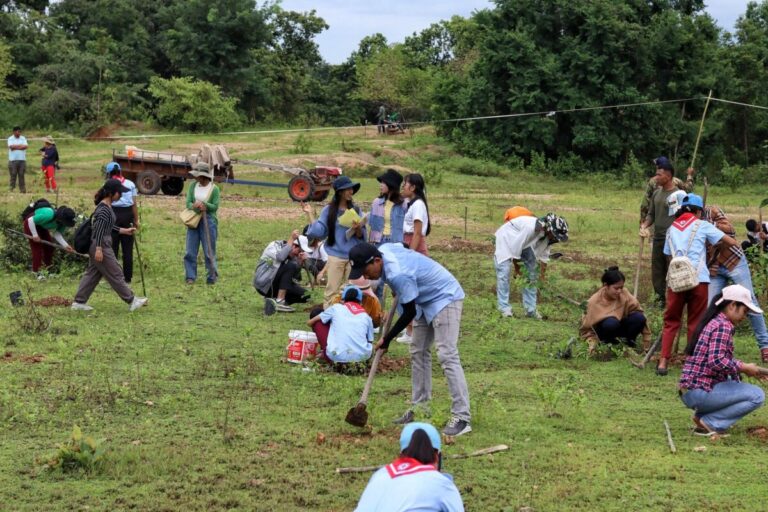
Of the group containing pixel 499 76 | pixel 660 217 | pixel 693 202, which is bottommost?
pixel 660 217

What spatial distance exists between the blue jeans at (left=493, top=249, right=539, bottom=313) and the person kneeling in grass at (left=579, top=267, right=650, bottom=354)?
67.8 inches

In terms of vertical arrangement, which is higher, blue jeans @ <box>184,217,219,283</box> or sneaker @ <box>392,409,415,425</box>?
blue jeans @ <box>184,217,219,283</box>

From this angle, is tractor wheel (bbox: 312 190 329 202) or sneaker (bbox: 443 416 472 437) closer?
sneaker (bbox: 443 416 472 437)

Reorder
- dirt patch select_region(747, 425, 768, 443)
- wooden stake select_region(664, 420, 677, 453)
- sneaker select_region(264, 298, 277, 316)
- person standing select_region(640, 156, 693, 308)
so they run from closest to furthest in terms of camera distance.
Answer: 1. wooden stake select_region(664, 420, 677, 453)
2. dirt patch select_region(747, 425, 768, 443)
3. person standing select_region(640, 156, 693, 308)
4. sneaker select_region(264, 298, 277, 316)

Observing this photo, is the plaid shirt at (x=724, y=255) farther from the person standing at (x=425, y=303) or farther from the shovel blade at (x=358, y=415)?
the shovel blade at (x=358, y=415)

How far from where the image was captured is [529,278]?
12742 millimetres

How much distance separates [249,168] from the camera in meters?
31.5

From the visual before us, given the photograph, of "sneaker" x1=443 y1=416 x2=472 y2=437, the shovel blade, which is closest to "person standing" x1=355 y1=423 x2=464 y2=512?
the shovel blade

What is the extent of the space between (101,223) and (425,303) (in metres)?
5.45

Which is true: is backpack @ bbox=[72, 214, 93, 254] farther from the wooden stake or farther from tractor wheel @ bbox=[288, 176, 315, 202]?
tractor wheel @ bbox=[288, 176, 315, 202]

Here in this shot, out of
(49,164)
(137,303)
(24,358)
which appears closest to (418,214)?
(137,303)

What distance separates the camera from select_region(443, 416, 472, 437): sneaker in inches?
307

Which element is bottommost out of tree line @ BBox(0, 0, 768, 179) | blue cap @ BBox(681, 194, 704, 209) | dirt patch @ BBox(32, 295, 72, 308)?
dirt patch @ BBox(32, 295, 72, 308)

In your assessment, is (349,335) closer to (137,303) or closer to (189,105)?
(137,303)
